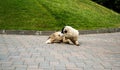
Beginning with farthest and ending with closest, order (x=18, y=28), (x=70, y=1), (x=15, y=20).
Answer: (x=70, y=1)
(x=15, y=20)
(x=18, y=28)

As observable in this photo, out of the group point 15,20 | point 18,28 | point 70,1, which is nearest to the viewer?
point 18,28

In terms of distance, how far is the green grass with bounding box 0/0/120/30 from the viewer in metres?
15.2

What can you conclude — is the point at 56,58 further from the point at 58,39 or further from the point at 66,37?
the point at 58,39

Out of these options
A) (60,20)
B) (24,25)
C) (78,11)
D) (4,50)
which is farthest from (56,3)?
(4,50)

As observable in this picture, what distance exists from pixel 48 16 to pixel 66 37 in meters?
6.25

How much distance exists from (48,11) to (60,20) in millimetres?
1588

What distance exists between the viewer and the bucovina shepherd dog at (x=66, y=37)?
1034cm

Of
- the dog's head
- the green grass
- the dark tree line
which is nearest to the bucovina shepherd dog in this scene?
the dog's head

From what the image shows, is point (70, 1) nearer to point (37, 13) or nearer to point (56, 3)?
point (56, 3)

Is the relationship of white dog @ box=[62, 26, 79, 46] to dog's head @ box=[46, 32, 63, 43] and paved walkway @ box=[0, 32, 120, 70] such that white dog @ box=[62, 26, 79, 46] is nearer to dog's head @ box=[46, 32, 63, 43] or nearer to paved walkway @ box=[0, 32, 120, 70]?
dog's head @ box=[46, 32, 63, 43]

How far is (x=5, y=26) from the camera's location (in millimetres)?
14539

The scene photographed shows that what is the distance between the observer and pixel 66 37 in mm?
10469

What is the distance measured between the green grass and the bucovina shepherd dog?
3905 mm

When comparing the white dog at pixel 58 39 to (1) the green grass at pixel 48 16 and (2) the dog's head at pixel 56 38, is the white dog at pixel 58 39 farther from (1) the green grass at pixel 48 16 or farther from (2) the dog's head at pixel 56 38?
(1) the green grass at pixel 48 16
